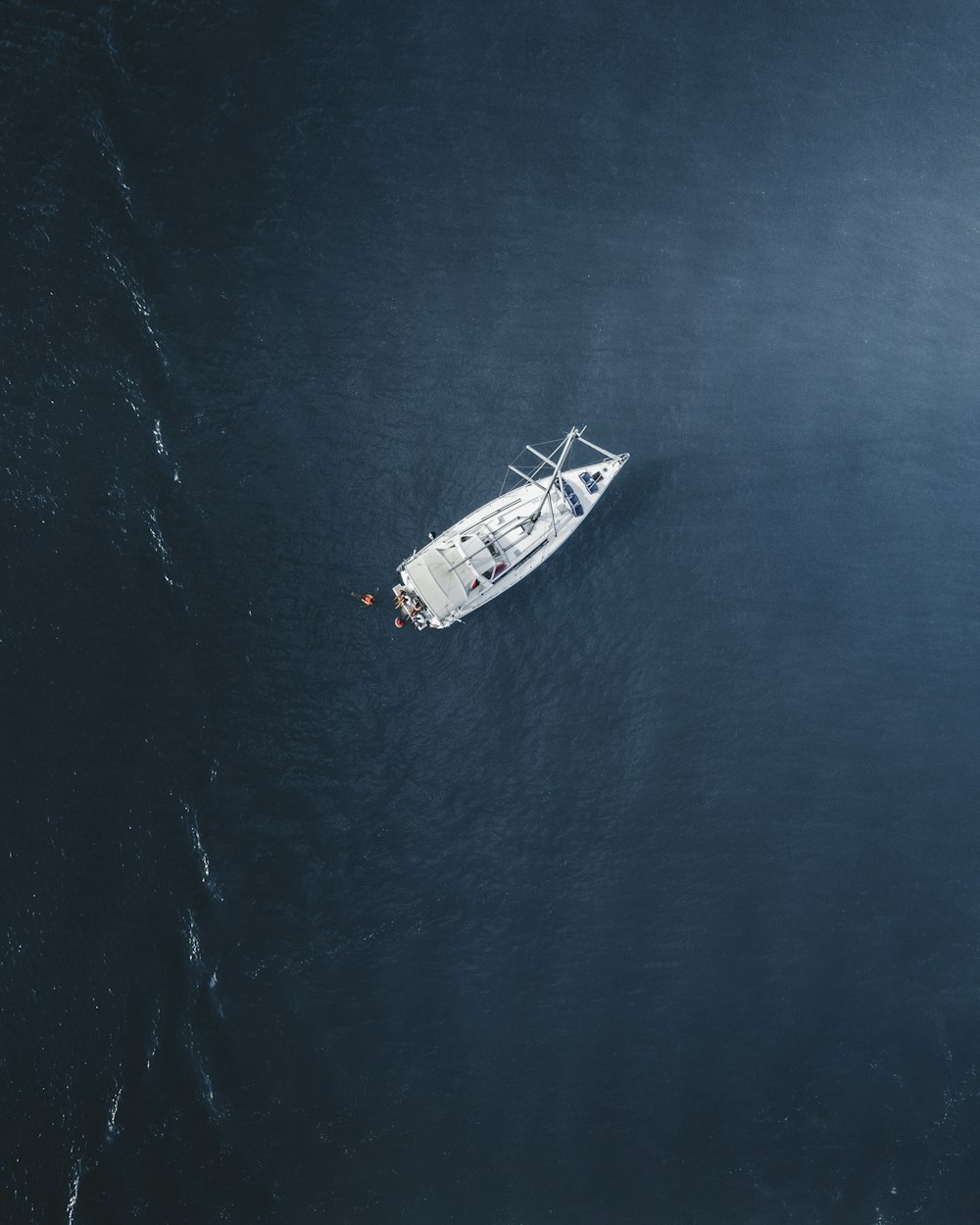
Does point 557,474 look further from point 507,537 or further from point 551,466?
point 507,537

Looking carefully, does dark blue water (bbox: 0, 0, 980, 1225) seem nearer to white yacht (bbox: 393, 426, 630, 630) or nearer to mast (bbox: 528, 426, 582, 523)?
white yacht (bbox: 393, 426, 630, 630)

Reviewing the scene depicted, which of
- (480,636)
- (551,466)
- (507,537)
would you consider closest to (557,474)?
(551,466)

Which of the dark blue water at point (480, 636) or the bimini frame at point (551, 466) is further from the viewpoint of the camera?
the bimini frame at point (551, 466)

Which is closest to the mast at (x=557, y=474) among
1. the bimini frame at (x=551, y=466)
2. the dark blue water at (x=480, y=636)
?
the bimini frame at (x=551, y=466)

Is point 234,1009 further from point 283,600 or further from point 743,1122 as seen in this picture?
point 743,1122

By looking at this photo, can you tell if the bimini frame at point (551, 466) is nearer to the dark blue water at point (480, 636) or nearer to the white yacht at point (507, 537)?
the white yacht at point (507, 537)
